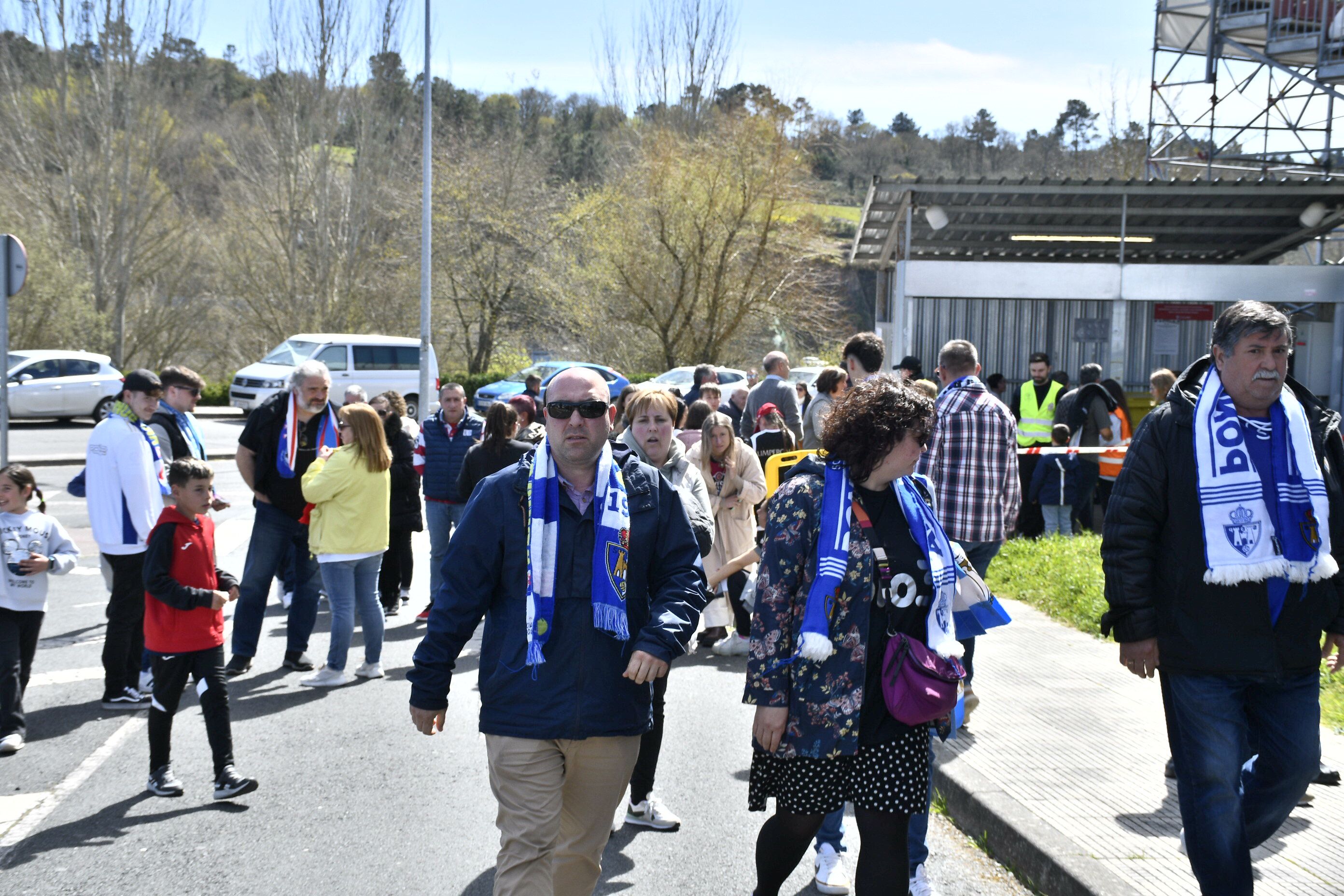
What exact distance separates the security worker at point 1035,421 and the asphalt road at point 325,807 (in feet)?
19.5

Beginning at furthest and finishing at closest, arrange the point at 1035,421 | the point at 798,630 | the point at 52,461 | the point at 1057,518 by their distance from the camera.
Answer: the point at 52,461 < the point at 1035,421 < the point at 1057,518 < the point at 798,630

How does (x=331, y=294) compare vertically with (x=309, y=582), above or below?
above

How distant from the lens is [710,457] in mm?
7324

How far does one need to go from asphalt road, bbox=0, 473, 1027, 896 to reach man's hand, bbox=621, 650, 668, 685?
54.4 inches

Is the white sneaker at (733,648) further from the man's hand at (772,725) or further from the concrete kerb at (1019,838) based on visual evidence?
the man's hand at (772,725)

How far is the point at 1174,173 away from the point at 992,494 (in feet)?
89.8

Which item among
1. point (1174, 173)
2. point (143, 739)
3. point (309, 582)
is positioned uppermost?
point (1174, 173)

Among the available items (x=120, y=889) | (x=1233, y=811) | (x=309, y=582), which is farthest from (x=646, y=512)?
(x=309, y=582)

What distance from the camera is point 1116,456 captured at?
1151 centimetres

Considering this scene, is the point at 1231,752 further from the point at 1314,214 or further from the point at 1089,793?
the point at 1314,214

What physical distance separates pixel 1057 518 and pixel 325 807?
8743 millimetres

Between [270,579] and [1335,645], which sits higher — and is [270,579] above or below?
below

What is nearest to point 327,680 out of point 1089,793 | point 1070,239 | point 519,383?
point 1089,793

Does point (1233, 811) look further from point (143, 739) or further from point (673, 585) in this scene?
point (143, 739)
